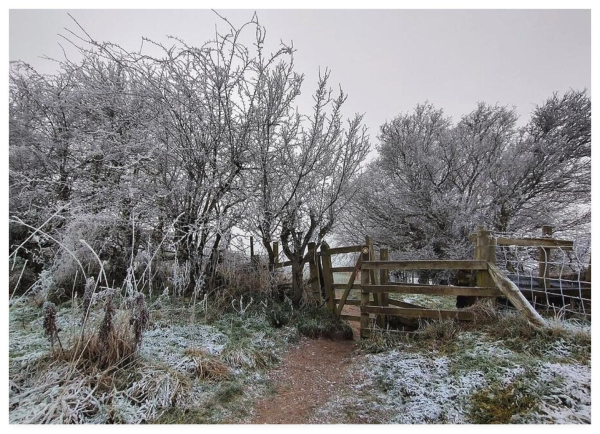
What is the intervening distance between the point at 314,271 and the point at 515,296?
10.2 ft

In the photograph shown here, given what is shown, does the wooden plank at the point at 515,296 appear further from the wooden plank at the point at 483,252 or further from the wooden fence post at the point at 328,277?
the wooden fence post at the point at 328,277

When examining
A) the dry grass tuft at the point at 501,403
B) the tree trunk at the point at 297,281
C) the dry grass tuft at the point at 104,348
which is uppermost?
the tree trunk at the point at 297,281

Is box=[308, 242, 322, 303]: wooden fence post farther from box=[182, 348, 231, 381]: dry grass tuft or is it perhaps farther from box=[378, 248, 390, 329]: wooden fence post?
box=[182, 348, 231, 381]: dry grass tuft

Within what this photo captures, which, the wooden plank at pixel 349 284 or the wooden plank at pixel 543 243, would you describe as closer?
the wooden plank at pixel 543 243

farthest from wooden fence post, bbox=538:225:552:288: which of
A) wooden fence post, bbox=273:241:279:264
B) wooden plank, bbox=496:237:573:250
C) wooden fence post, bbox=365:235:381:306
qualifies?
wooden fence post, bbox=273:241:279:264

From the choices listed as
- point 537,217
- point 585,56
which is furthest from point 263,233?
point 537,217

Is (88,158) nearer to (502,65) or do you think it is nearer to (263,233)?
(263,233)

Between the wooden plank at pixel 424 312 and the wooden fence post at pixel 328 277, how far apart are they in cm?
85

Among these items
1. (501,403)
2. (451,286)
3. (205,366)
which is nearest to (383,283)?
(451,286)

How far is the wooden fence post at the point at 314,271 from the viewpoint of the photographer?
18.1 feet

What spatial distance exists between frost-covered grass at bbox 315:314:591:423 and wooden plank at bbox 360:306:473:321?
0.25 m

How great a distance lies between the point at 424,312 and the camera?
401cm

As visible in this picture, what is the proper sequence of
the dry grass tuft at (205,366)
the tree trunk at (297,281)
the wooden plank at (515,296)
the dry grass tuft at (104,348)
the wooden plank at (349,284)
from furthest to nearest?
1. the tree trunk at (297,281)
2. the wooden plank at (349,284)
3. the wooden plank at (515,296)
4. the dry grass tuft at (205,366)
5. the dry grass tuft at (104,348)

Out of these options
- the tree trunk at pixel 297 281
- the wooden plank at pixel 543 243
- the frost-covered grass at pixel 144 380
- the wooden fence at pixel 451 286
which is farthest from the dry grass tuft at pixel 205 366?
the wooden plank at pixel 543 243
